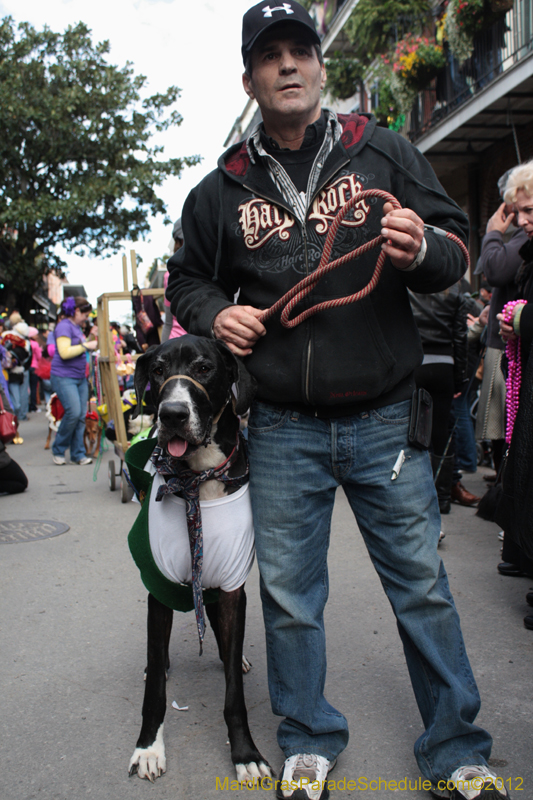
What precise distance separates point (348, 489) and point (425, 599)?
17.1 inches

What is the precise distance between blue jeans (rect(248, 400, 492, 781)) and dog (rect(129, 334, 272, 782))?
144mm

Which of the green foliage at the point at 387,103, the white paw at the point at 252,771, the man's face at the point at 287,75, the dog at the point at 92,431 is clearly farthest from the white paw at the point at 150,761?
the green foliage at the point at 387,103

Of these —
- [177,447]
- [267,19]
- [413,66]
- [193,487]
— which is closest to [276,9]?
[267,19]

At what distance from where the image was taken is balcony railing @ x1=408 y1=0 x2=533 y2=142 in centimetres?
1034

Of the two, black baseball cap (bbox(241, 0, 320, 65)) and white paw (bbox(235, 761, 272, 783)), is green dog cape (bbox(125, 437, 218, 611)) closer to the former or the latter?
white paw (bbox(235, 761, 272, 783))

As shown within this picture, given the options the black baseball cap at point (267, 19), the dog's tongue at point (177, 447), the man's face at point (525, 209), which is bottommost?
the dog's tongue at point (177, 447)

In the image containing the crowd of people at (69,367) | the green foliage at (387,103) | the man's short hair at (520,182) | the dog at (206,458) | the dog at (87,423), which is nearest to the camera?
the dog at (206,458)

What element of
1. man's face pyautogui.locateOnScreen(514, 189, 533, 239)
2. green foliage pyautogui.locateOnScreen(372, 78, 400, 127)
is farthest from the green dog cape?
green foliage pyautogui.locateOnScreen(372, 78, 400, 127)

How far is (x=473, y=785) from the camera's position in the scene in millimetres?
2053

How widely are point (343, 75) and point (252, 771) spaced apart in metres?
18.1

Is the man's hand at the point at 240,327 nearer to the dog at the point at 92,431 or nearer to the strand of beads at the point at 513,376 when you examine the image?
the strand of beads at the point at 513,376

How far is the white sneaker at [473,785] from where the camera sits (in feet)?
6.69

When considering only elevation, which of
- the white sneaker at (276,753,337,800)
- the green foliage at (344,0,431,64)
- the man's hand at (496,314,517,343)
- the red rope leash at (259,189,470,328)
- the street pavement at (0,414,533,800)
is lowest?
the street pavement at (0,414,533,800)

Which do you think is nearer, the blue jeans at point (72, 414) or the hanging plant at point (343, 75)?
the blue jeans at point (72, 414)
